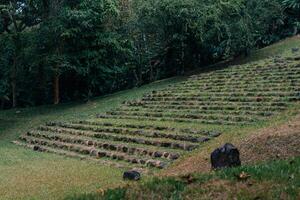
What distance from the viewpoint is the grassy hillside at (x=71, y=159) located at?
11019 millimetres

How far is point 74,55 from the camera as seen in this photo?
25484mm

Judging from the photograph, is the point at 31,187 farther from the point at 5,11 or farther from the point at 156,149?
the point at 5,11

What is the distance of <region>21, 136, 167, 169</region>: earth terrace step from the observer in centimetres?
1299

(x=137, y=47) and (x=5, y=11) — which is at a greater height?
(x=5, y=11)

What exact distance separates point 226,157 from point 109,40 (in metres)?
16.8

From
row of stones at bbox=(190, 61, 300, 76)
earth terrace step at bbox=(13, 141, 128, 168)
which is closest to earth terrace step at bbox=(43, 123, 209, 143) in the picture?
earth terrace step at bbox=(13, 141, 128, 168)

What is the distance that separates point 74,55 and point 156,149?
41.3 ft

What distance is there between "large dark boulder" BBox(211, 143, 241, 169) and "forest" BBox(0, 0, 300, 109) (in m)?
15.8

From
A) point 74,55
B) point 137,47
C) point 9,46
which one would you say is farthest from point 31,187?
point 137,47

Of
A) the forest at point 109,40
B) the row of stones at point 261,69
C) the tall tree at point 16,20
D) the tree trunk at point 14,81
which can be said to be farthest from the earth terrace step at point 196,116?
the tree trunk at point 14,81

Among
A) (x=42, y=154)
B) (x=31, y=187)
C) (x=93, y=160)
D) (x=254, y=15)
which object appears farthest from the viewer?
(x=254, y=15)

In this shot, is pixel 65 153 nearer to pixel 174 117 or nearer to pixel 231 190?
pixel 174 117

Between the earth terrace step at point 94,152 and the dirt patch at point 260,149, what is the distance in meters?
Result: 0.80

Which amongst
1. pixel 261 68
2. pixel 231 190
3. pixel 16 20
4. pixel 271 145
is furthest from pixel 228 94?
pixel 16 20
